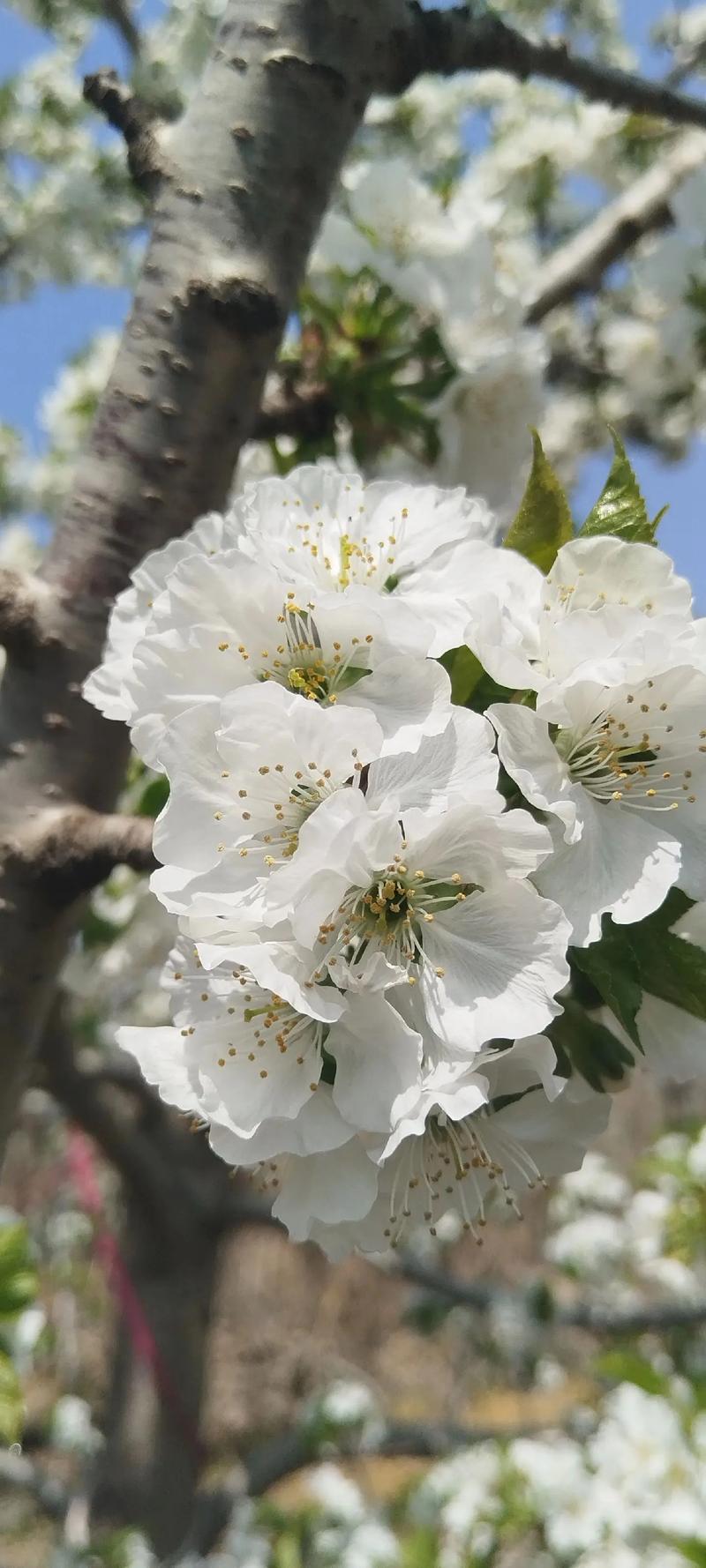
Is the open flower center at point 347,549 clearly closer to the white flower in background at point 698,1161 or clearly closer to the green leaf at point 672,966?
the green leaf at point 672,966

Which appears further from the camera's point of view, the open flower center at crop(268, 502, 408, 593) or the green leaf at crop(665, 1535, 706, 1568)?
the green leaf at crop(665, 1535, 706, 1568)

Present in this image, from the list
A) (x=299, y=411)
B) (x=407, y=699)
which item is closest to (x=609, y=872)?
(x=407, y=699)

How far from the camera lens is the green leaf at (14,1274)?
134 cm

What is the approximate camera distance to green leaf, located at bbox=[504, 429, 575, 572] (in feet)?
2.78

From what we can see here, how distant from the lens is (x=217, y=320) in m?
1.16

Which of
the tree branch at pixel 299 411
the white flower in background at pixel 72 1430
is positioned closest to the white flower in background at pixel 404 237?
the tree branch at pixel 299 411

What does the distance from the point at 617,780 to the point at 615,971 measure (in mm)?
143

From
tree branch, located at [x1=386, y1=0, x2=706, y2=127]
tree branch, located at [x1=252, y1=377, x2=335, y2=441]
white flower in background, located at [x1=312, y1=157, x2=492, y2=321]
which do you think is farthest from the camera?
white flower in background, located at [x1=312, y1=157, x2=492, y2=321]

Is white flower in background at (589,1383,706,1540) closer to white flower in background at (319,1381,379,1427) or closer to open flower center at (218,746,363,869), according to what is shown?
white flower in background at (319,1381,379,1427)

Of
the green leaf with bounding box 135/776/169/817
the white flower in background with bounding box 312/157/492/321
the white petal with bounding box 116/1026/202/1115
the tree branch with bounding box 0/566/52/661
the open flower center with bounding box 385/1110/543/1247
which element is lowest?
the open flower center with bounding box 385/1110/543/1247

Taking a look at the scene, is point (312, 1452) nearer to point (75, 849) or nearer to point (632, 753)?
point (75, 849)

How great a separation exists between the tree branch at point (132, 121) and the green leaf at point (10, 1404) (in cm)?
135

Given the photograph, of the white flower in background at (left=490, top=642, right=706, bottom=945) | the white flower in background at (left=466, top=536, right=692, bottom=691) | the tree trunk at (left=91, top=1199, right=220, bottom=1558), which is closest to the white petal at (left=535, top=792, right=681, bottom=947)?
the white flower in background at (left=490, top=642, right=706, bottom=945)

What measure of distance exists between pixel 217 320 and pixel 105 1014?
2.64 m
